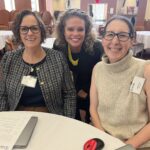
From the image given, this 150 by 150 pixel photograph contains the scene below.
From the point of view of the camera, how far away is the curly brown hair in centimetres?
195

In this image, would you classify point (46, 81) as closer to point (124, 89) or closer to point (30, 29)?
point (30, 29)

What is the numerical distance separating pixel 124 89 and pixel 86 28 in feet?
2.97

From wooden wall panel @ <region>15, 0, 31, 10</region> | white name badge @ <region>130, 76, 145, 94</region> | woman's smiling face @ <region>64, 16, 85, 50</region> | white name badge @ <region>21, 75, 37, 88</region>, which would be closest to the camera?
white name badge @ <region>130, 76, 145, 94</region>

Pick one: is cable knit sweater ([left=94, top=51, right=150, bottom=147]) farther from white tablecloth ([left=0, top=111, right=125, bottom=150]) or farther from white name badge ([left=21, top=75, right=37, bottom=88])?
white name badge ([left=21, top=75, right=37, bottom=88])

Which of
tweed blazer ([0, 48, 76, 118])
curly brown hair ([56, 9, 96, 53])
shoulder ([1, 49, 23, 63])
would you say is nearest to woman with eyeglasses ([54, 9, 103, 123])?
curly brown hair ([56, 9, 96, 53])

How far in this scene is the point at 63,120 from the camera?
3.79 ft

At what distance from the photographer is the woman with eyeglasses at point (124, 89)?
1244mm

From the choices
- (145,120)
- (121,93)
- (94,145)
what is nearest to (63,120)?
(94,145)

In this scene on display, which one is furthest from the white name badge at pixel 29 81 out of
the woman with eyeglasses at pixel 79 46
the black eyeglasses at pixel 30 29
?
the woman with eyeglasses at pixel 79 46

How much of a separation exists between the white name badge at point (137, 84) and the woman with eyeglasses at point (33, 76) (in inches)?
23.3

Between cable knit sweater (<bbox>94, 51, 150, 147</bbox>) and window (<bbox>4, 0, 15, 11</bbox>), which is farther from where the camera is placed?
window (<bbox>4, 0, 15, 11</bbox>)

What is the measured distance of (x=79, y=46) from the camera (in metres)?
1.98

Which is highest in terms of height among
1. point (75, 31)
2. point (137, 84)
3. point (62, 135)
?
point (75, 31)

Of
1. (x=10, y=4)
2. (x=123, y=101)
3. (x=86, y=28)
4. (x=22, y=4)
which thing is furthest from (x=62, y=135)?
(x=10, y=4)
